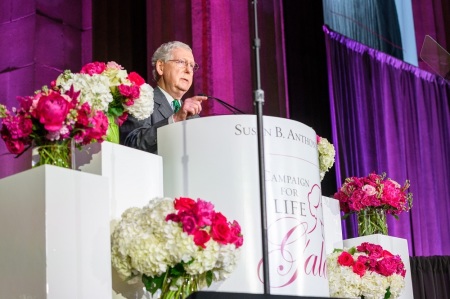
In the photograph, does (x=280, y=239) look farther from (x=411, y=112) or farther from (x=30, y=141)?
(x=411, y=112)

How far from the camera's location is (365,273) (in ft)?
12.1

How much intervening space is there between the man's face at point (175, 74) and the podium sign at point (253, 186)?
3.04 feet

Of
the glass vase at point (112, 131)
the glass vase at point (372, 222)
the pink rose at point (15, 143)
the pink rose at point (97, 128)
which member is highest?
the glass vase at point (112, 131)

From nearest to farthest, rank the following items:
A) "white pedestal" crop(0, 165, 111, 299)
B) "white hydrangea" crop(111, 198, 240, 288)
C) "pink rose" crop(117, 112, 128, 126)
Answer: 1. "white pedestal" crop(0, 165, 111, 299)
2. "white hydrangea" crop(111, 198, 240, 288)
3. "pink rose" crop(117, 112, 128, 126)

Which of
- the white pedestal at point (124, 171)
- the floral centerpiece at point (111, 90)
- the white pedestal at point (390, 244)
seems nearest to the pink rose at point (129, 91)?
the floral centerpiece at point (111, 90)

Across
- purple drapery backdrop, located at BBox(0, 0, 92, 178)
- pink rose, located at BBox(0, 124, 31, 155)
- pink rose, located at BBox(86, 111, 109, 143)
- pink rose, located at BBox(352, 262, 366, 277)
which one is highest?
purple drapery backdrop, located at BBox(0, 0, 92, 178)

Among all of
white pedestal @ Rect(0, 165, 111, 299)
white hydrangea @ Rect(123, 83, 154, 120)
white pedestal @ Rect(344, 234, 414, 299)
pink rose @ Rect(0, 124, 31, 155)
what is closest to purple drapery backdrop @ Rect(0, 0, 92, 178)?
white pedestal @ Rect(344, 234, 414, 299)

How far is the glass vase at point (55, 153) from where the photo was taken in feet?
8.48

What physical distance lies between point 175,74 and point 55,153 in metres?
1.40

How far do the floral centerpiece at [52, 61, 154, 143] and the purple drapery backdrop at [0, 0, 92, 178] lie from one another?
2886mm

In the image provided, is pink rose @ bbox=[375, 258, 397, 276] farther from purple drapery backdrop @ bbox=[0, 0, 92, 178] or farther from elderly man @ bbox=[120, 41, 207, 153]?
purple drapery backdrop @ bbox=[0, 0, 92, 178]

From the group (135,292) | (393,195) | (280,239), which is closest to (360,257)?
(393,195)

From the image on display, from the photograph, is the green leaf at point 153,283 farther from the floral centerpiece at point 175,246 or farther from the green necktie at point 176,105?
the green necktie at point 176,105

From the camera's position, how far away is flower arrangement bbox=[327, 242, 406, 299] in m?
3.62
